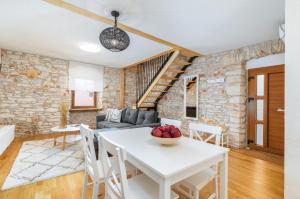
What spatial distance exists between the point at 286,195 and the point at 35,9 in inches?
144

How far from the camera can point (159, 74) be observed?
4.32 metres

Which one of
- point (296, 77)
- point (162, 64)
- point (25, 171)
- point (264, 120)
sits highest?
point (162, 64)

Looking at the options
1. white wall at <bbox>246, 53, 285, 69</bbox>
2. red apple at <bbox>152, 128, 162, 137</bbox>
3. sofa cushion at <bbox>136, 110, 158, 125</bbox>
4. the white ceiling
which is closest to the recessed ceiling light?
the white ceiling

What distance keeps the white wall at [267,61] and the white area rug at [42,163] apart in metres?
4.15

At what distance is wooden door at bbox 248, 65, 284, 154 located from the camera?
10.1 feet

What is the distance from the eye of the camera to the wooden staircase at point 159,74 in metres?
4.22

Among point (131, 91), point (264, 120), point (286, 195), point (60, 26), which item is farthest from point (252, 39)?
point (131, 91)

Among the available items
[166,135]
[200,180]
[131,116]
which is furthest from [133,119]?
[200,180]

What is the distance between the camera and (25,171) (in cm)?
228

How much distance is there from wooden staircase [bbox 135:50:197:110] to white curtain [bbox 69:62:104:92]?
1511 millimetres

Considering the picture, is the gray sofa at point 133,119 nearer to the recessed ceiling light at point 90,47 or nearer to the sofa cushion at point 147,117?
the sofa cushion at point 147,117

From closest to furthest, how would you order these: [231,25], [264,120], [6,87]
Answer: [231,25] → [264,120] → [6,87]

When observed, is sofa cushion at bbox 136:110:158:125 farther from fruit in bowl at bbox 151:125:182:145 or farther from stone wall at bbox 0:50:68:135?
stone wall at bbox 0:50:68:135

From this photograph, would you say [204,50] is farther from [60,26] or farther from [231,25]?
[60,26]
